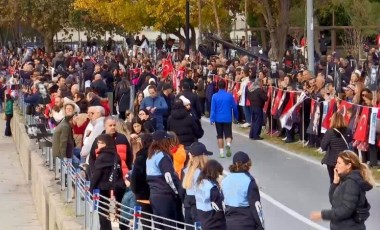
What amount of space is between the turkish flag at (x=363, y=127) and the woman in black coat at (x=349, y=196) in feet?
32.5

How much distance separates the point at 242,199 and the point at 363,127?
953 cm

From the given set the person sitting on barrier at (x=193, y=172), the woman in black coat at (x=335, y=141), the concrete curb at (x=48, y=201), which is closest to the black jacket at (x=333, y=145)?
the woman in black coat at (x=335, y=141)

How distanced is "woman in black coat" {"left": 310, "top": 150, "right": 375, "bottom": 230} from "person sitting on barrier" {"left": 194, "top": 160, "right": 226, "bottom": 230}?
52.5 inches

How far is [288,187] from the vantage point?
20.2 meters

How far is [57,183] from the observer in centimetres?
1939

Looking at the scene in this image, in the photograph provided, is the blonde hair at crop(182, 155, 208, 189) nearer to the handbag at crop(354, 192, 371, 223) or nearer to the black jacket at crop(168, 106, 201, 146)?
the handbag at crop(354, 192, 371, 223)

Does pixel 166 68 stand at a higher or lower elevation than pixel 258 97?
higher

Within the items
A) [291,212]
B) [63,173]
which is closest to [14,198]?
[63,173]

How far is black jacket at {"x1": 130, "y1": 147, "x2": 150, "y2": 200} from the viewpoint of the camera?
13.8 meters

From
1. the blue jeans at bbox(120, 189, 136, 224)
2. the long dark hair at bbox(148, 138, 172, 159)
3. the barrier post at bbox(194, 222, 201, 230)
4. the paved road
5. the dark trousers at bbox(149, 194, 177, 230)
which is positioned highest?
the long dark hair at bbox(148, 138, 172, 159)

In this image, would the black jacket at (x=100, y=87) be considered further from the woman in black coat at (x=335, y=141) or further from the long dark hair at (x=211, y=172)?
the long dark hair at (x=211, y=172)

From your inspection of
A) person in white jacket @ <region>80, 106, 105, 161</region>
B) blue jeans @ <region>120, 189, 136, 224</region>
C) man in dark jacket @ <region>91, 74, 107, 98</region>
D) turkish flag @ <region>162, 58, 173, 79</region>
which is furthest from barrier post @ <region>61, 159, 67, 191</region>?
turkish flag @ <region>162, 58, 173, 79</region>

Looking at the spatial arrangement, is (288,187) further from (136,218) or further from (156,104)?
(136,218)

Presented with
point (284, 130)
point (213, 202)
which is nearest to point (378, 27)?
point (284, 130)
